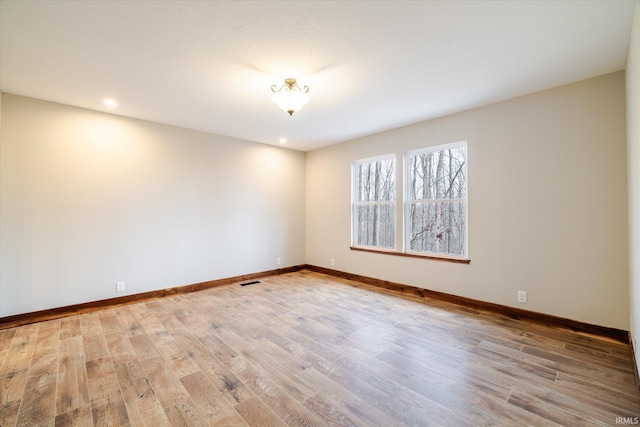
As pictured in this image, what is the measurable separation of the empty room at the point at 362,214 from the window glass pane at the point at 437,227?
0.03m

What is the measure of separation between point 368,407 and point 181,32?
9.87 feet

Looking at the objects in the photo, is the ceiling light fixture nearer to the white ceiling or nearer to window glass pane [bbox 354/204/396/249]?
the white ceiling

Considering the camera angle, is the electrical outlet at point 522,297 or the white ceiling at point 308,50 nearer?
the white ceiling at point 308,50

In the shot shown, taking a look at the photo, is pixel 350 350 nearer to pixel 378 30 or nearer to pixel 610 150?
pixel 378 30

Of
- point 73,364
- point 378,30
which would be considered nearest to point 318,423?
point 73,364

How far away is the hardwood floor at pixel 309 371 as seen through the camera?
169 centimetres

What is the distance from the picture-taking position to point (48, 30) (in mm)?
2033

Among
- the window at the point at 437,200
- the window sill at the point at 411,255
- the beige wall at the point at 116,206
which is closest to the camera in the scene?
the beige wall at the point at 116,206

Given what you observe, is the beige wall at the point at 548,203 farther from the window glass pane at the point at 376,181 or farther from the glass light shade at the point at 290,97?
the glass light shade at the point at 290,97

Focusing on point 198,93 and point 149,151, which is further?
point 149,151

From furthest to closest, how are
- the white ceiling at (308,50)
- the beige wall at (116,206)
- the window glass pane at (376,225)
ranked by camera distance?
the window glass pane at (376,225)
the beige wall at (116,206)
the white ceiling at (308,50)

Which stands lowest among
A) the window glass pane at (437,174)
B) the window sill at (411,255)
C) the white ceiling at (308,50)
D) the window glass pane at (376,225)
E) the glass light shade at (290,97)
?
the window sill at (411,255)

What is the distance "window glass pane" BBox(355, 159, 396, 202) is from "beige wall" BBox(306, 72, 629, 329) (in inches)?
30.0

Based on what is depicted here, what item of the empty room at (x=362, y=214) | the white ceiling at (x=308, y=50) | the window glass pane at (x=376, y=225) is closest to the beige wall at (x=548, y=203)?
the empty room at (x=362, y=214)
